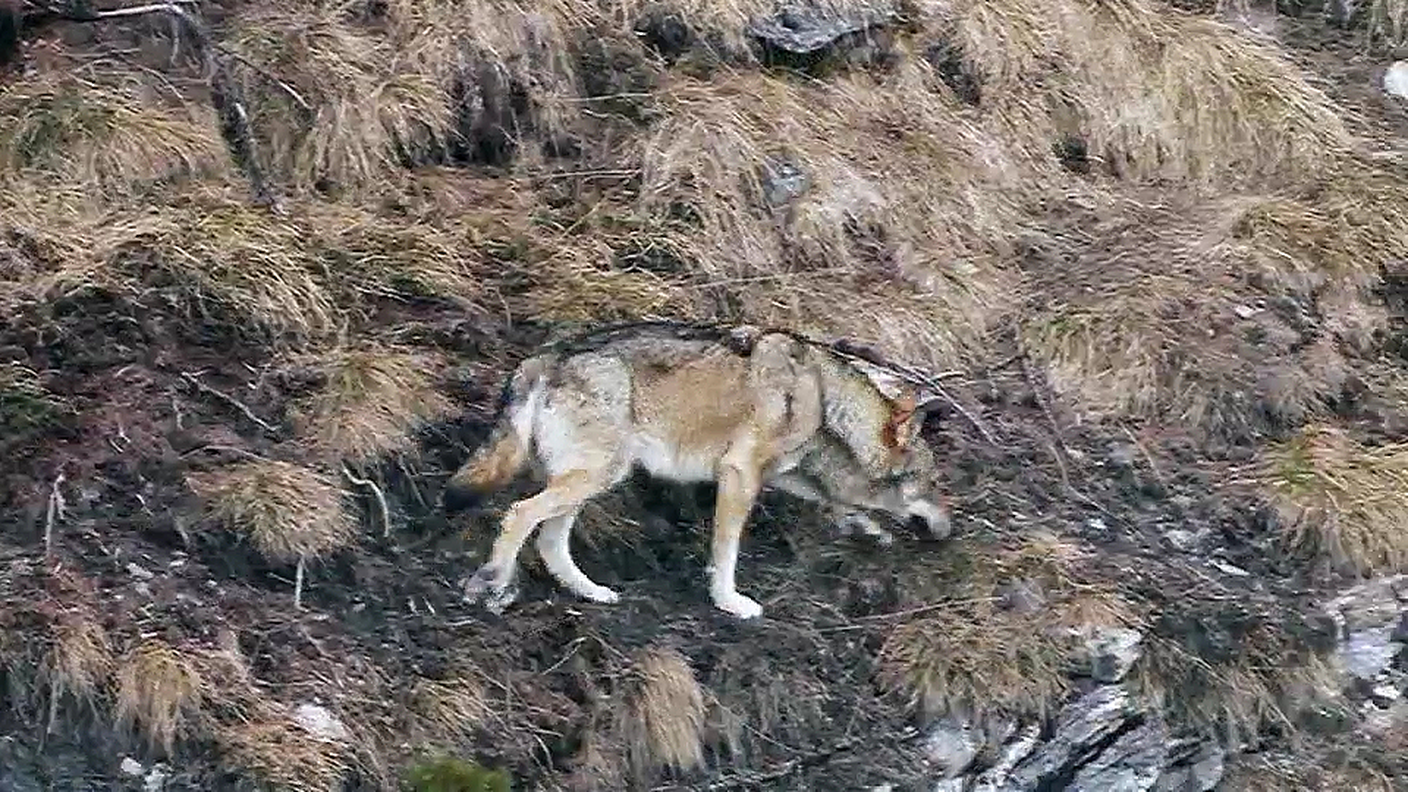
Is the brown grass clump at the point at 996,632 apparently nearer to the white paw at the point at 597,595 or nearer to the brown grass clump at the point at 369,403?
the white paw at the point at 597,595

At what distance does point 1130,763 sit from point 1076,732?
0.21 meters

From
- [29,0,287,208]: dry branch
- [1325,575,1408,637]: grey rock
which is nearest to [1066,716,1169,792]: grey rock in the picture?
[1325,575,1408,637]: grey rock

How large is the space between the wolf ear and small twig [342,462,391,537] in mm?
1896

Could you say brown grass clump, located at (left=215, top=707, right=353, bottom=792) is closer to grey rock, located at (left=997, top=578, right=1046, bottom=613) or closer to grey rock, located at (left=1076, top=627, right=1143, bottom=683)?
grey rock, located at (left=997, top=578, right=1046, bottom=613)

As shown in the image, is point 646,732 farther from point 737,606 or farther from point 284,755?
point 284,755

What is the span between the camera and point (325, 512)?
7180mm

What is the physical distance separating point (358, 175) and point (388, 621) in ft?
9.11

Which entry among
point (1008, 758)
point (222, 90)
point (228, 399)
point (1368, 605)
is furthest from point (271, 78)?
point (1368, 605)

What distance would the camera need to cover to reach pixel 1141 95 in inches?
412

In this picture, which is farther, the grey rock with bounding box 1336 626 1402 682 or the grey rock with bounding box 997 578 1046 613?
the grey rock with bounding box 1336 626 1402 682

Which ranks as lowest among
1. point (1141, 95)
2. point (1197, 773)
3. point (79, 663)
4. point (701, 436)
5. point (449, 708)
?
point (1197, 773)

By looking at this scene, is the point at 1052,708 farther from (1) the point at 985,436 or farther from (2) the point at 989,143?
(2) the point at 989,143

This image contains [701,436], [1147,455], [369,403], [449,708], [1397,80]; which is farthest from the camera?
[1397,80]

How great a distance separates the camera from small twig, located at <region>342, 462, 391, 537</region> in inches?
289
